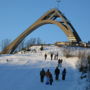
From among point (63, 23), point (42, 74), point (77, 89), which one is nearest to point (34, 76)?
point (42, 74)

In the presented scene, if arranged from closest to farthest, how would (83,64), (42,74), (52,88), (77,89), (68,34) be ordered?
(77,89) < (52,88) < (42,74) < (83,64) < (68,34)

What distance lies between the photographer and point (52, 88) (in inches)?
968

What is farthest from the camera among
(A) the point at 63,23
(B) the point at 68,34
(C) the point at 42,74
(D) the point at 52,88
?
(A) the point at 63,23

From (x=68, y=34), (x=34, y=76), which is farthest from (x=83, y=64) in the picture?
(x=68, y=34)

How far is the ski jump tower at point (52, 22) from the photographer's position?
86725 mm

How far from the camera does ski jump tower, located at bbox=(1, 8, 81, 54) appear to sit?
8672 centimetres

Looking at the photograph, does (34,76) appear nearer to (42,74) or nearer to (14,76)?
(14,76)

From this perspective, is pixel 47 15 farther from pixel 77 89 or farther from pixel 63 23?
pixel 77 89

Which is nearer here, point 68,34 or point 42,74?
point 42,74

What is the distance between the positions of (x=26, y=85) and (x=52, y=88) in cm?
185

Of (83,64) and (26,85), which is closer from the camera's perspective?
(26,85)

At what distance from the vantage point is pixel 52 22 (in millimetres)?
92562

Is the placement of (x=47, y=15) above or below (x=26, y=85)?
above

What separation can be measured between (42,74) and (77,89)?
4.55 metres
